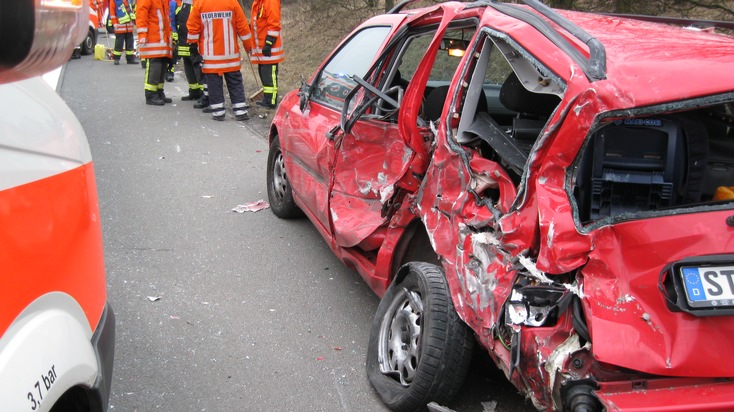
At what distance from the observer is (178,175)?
698cm

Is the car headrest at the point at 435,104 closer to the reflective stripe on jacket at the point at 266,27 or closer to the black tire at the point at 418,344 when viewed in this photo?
the black tire at the point at 418,344

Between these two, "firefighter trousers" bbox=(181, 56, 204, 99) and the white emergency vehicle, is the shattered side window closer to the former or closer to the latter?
the white emergency vehicle

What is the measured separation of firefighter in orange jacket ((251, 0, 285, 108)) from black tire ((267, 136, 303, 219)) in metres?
4.77

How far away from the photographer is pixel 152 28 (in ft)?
34.8

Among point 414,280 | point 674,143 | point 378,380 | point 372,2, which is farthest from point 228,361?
point 372,2

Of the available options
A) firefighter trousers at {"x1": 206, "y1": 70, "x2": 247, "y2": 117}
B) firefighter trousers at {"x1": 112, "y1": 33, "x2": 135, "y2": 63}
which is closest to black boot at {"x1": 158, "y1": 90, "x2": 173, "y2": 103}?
firefighter trousers at {"x1": 206, "y1": 70, "x2": 247, "y2": 117}

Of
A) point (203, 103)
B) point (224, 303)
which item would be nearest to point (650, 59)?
point (224, 303)

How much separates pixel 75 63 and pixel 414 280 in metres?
16.3

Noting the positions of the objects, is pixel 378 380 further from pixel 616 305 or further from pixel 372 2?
pixel 372 2

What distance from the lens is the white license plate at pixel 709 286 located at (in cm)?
201

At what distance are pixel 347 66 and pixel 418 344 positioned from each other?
242cm

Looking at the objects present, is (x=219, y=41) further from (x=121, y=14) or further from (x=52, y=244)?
(x=52, y=244)

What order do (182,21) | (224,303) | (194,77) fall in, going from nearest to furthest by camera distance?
(224,303) → (194,77) → (182,21)

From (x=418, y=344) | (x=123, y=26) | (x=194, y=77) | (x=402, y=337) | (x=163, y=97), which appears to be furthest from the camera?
(x=123, y=26)
